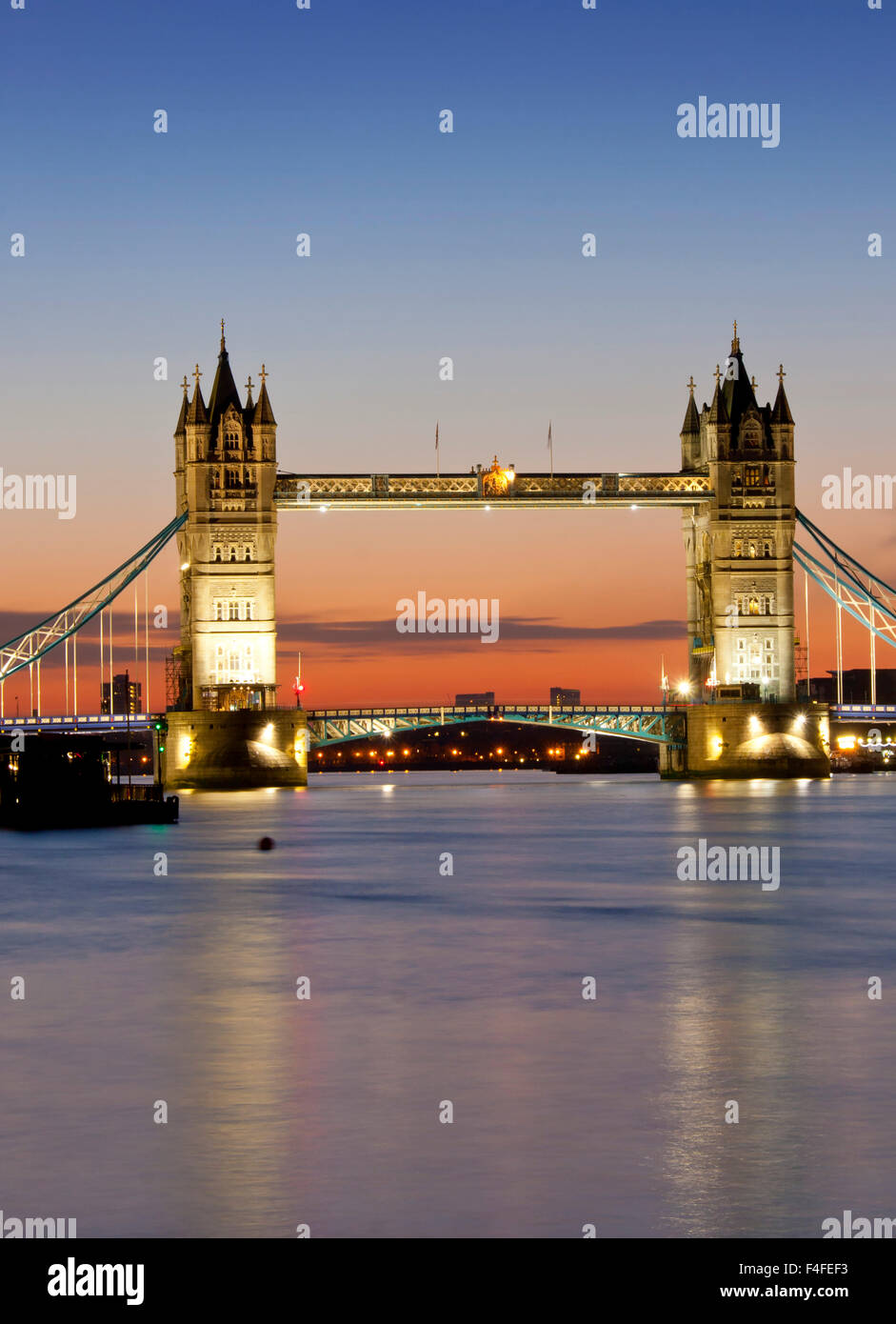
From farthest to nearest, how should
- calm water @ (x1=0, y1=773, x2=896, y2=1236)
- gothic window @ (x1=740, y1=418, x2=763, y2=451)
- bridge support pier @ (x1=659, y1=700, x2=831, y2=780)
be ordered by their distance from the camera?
gothic window @ (x1=740, y1=418, x2=763, y2=451) < bridge support pier @ (x1=659, y1=700, x2=831, y2=780) < calm water @ (x1=0, y1=773, x2=896, y2=1236)

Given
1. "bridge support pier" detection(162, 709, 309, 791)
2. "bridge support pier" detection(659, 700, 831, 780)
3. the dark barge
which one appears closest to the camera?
the dark barge

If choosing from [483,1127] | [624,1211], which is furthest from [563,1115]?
[624,1211]

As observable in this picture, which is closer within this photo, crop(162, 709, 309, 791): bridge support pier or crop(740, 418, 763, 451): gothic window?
crop(162, 709, 309, 791): bridge support pier

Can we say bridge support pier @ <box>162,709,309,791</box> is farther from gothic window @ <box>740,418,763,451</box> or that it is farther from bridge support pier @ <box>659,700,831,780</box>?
gothic window @ <box>740,418,763,451</box>

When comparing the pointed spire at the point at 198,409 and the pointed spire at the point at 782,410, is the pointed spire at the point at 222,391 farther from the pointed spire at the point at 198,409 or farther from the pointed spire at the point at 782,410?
the pointed spire at the point at 782,410

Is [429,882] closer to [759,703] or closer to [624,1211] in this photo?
[624,1211]

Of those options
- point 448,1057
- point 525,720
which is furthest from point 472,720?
point 448,1057

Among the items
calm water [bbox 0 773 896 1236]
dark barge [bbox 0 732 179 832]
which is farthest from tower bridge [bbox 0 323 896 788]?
calm water [bbox 0 773 896 1236]
